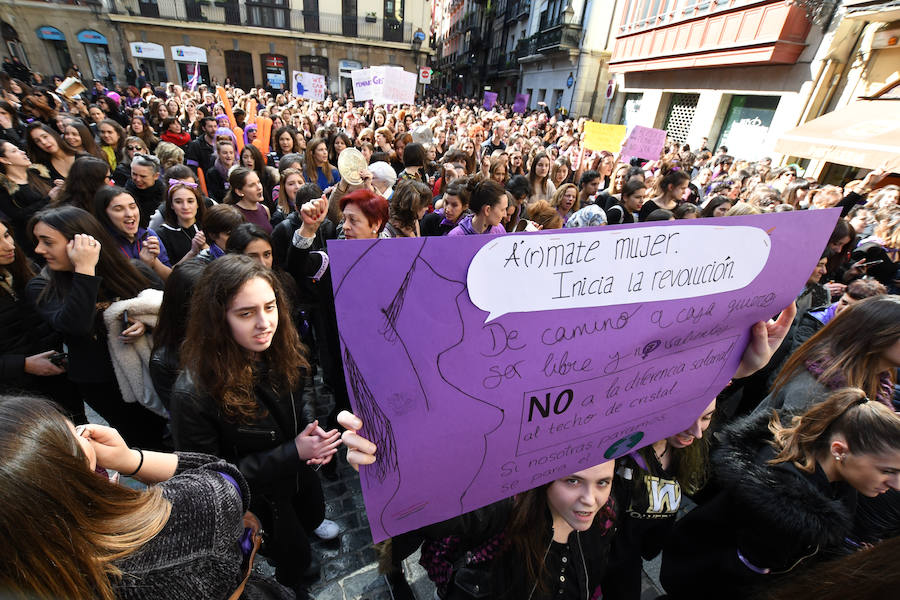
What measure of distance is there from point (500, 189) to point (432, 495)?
254cm

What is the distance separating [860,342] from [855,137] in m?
9.86

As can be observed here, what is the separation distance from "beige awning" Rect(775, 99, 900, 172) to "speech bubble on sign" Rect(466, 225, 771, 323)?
863 centimetres

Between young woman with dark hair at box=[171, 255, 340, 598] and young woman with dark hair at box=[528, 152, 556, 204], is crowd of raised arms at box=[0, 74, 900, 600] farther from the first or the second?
young woman with dark hair at box=[528, 152, 556, 204]

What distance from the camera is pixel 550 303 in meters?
1.05

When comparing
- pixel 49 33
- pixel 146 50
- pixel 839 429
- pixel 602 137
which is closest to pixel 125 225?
pixel 839 429

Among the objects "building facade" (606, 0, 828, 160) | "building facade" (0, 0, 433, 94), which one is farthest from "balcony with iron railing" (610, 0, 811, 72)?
"building facade" (0, 0, 433, 94)

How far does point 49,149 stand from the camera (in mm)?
4156

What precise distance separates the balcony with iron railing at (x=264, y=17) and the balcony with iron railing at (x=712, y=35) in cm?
1984

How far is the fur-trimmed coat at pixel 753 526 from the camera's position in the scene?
134 centimetres

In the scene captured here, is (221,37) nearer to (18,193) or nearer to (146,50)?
(146,50)

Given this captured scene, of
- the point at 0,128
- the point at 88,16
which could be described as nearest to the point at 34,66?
the point at 88,16

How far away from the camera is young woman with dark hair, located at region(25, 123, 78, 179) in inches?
160

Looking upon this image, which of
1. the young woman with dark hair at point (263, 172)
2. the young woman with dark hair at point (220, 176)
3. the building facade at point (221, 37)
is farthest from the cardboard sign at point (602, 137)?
the building facade at point (221, 37)

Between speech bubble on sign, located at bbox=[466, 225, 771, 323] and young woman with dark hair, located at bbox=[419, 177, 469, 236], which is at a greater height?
speech bubble on sign, located at bbox=[466, 225, 771, 323]
